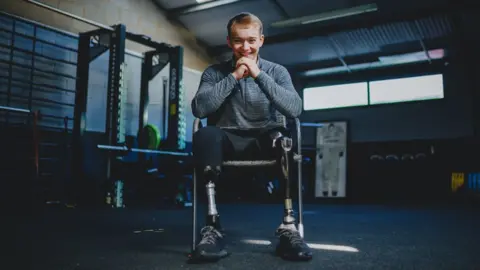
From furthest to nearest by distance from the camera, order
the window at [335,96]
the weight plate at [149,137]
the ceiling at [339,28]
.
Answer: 1. the window at [335,96]
2. the ceiling at [339,28]
3. the weight plate at [149,137]

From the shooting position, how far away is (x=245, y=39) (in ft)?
5.14

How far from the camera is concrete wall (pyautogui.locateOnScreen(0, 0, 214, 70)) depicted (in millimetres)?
4602

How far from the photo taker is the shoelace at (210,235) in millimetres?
1464

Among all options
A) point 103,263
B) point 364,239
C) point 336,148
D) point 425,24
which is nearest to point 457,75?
point 425,24

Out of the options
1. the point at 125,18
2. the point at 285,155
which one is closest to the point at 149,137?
the point at 125,18

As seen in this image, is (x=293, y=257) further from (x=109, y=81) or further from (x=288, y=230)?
(x=109, y=81)

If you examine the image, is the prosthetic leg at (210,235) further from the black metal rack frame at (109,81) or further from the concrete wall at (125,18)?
the concrete wall at (125,18)

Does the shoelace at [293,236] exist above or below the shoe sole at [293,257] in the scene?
→ above

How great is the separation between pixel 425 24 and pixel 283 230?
5.01 m

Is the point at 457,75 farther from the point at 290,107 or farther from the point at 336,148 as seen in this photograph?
the point at 290,107

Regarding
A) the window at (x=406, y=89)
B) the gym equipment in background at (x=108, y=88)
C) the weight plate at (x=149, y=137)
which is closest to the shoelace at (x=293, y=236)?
the gym equipment in background at (x=108, y=88)

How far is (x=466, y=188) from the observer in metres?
6.04

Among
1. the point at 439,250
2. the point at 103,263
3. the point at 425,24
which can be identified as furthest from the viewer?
the point at 425,24

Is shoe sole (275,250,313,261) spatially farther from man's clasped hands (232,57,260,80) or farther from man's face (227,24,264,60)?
man's face (227,24,264,60)
